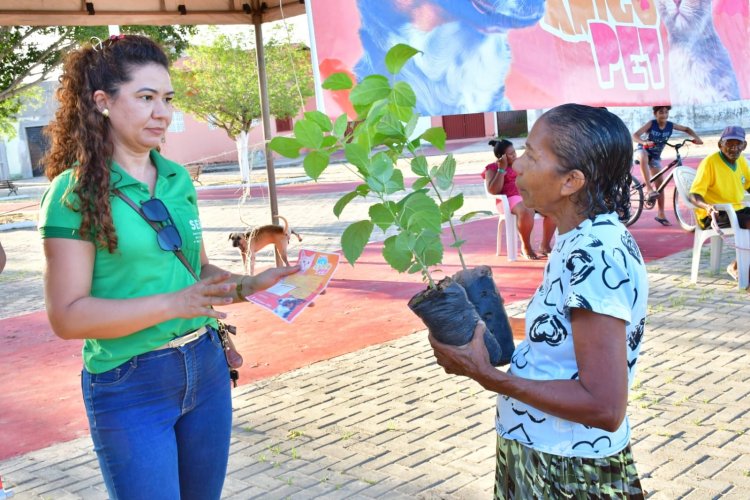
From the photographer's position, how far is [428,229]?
2010 mm

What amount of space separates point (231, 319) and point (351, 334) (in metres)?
1.43

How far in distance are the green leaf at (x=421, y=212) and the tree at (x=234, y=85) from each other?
2853 centimetres

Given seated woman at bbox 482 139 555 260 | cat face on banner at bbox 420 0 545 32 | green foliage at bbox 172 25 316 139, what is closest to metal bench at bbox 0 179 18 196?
green foliage at bbox 172 25 316 139

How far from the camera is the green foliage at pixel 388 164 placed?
200 cm

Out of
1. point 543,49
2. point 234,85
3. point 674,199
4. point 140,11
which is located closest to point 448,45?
point 543,49

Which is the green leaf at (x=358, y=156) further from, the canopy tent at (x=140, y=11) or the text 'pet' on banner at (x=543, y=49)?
the canopy tent at (x=140, y=11)

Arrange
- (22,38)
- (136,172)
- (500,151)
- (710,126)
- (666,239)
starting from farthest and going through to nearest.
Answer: (710,126), (22,38), (666,239), (500,151), (136,172)

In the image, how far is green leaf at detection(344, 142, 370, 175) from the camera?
198 cm

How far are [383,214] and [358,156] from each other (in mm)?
155

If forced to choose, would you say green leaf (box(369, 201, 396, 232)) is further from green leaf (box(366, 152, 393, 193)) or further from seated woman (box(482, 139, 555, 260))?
seated woman (box(482, 139, 555, 260))

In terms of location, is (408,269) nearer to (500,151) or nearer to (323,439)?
(323,439)

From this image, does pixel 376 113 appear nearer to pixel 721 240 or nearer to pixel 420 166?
pixel 420 166

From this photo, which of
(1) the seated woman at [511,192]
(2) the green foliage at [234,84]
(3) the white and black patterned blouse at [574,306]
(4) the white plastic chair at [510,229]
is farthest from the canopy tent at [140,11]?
(2) the green foliage at [234,84]

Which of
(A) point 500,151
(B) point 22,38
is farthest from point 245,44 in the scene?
(A) point 500,151
